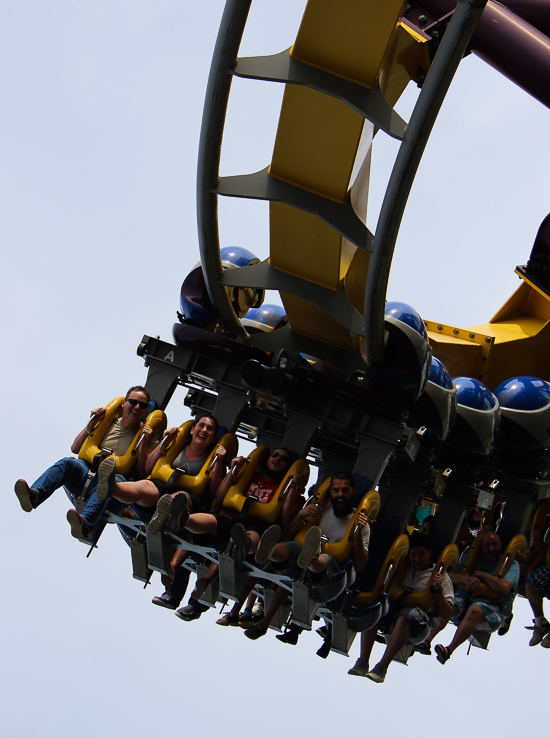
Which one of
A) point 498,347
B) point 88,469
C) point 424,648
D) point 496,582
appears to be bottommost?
point 88,469

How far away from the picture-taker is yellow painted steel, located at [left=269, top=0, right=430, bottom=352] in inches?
288

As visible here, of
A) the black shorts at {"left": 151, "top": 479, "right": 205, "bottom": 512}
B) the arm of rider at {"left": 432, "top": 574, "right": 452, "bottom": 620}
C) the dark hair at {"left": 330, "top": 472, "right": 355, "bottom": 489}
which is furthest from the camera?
the arm of rider at {"left": 432, "top": 574, "right": 452, "bottom": 620}

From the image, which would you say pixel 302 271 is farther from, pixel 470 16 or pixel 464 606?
pixel 464 606

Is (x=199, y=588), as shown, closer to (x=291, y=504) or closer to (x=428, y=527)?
(x=291, y=504)

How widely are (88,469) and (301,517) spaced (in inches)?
78.5

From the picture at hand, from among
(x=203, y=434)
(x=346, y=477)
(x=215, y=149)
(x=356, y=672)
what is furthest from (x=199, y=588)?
(x=215, y=149)

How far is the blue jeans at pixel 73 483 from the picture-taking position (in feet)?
27.6

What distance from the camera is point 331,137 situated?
808 centimetres

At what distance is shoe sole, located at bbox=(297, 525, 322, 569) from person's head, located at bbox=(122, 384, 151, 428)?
2.11m

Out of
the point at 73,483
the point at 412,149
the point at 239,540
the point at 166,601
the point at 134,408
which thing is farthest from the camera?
the point at 166,601

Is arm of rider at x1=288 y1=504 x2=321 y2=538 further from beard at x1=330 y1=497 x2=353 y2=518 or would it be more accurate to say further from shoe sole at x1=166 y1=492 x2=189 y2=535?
shoe sole at x1=166 y1=492 x2=189 y2=535

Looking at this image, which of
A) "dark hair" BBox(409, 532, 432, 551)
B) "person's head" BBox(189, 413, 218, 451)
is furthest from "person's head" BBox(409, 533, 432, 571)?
"person's head" BBox(189, 413, 218, 451)

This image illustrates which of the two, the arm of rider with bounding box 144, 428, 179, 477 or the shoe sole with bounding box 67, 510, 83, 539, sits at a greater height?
the arm of rider with bounding box 144, 428, 179, 477

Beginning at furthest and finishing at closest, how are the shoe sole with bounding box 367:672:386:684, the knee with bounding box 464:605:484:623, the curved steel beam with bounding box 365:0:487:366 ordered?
the knee with bounding box 464:605:484:623 < the shoe sole with bounding box 367:672:386:684 < the curved steel beam with bounding box 365:0:487:366
